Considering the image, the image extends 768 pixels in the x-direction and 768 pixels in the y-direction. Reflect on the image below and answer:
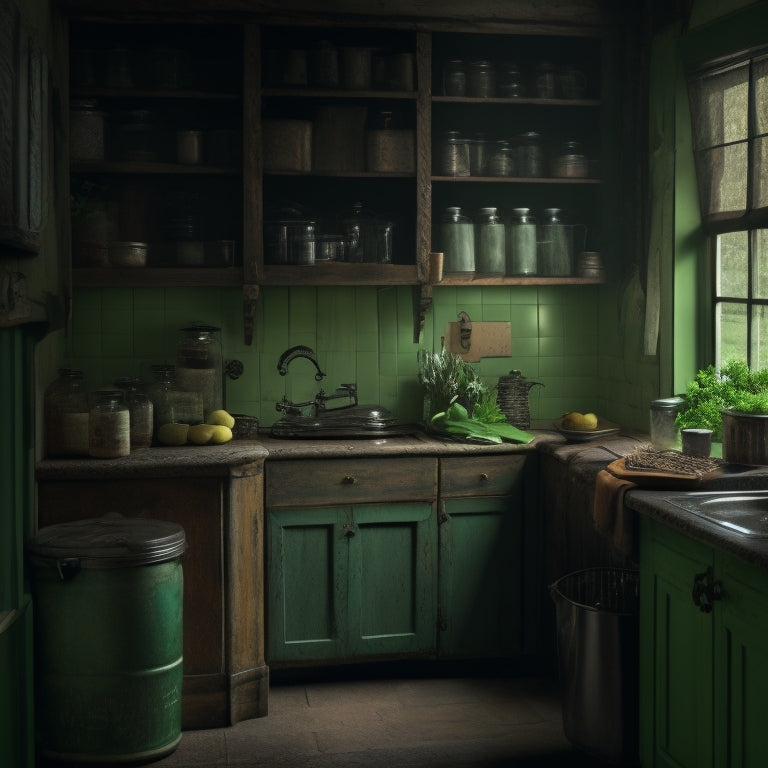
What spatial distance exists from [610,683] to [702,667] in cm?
62

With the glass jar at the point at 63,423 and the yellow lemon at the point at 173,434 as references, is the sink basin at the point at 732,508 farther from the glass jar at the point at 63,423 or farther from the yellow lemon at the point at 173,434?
the glass jar at the point at 63,423

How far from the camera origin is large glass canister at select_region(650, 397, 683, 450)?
385cm

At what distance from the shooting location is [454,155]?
15.0 ft

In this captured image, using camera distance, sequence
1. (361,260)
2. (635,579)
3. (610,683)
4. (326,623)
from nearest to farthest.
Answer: (610,683), (635,579), (326,623), (361,260)

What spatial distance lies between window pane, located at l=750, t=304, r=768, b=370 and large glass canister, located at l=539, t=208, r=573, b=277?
1.02 meters

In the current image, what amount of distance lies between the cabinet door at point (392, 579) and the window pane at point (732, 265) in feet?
4.77

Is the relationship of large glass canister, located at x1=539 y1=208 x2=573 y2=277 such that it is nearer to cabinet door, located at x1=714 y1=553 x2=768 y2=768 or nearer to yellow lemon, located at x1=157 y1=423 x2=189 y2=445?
yellow lemon, located at x1=157 y1=423 x2=189 y2=445

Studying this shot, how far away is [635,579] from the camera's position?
3676 millimetres

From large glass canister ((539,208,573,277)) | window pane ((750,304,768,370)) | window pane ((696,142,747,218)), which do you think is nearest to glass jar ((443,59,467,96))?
large glass canister ((539,208,573,277))

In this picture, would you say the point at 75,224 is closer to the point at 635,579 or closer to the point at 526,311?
the point at 526,311

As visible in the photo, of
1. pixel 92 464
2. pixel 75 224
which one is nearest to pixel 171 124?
pixel 75 224

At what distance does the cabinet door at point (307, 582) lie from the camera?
162 inches

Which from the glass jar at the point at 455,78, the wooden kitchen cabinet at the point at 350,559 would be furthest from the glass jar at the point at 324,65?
the wooden kitchen cabinet at the point at 350,559

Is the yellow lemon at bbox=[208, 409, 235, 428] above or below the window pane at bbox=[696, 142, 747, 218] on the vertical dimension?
below
